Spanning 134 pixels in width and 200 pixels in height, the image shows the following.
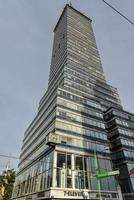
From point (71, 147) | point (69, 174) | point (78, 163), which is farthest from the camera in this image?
point (71, 147)

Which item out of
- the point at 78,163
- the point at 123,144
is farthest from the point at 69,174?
the point at 123,144

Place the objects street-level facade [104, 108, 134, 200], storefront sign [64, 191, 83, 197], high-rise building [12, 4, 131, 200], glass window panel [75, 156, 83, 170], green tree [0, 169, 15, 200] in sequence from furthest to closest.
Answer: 1. green tree [0, 169, 15, 200]
2. street-level facade [104, 108, 134, 200]
3. glass window panel [75, 156, 83, 170]
4. high-rise building [12, 4, 131, 200]
5. storefront sign [64, 191, 83, 197]

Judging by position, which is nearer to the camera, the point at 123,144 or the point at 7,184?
the point at 123,144

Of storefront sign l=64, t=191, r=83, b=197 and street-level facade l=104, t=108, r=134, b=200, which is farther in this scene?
street-level facade l=104, t=108, r=134, b=200

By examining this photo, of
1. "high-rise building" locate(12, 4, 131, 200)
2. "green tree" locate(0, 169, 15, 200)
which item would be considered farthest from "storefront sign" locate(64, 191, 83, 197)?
"green tree" locate(0, 169, 15, 200)

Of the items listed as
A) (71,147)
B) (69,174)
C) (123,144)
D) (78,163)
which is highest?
(123,144)

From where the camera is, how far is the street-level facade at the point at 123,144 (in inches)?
1358

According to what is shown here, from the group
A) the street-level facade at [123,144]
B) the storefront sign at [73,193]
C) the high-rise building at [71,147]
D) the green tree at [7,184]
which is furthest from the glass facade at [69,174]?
the green tree at [7,184]

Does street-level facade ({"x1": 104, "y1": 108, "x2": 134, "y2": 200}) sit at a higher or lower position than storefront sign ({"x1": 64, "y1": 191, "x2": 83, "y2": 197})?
higher

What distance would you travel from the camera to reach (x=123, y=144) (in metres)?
39.7

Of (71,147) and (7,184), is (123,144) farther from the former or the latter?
(7,184)

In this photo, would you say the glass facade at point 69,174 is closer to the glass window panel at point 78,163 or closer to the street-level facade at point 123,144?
the glass window panel at point 78,163

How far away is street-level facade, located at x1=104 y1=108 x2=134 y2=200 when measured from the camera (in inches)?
1358

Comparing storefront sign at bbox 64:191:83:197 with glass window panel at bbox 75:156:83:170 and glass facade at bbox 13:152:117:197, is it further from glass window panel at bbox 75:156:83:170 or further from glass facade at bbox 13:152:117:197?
glass window panel at bbox 75:156:83:170
